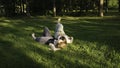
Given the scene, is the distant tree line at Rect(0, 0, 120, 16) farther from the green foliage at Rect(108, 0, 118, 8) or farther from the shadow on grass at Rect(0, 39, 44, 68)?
the shadow on grass at Rect(0, 39, 44, 68)

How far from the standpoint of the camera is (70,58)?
1227 centimetres

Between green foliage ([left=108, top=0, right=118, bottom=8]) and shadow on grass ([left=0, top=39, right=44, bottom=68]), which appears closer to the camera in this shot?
shadow on grass ([left=0, top=39, right=44, bottom=68])

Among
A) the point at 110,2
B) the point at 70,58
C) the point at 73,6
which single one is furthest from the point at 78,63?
the point at 110,2

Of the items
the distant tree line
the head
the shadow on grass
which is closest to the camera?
the shadow on grass

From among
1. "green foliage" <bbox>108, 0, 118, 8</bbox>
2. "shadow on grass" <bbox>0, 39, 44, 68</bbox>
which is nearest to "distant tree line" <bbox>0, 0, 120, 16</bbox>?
"green foliage" <bbox>108, 0, 118, 8</bbox>

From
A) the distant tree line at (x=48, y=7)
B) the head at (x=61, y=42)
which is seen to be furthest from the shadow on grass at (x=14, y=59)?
the distant tree line at (x=48, y=7)

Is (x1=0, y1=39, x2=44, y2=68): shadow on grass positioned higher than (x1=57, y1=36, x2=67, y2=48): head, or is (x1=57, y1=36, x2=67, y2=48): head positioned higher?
(x1=57, y1=36, x2=67, y2=48): head

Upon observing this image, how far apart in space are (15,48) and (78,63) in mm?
4678

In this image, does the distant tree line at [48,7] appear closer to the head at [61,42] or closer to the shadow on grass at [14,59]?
the shadow on grass at [14,59]

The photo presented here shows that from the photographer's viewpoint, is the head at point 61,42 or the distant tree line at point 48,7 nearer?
the head at point 61,42

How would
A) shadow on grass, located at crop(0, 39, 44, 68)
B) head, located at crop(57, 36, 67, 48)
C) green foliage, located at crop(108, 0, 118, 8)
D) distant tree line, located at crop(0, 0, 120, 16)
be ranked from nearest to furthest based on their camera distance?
shadow on grass, located at crop(0, 39, 44, 68) → head, located at crop(57, 36, 67, 48) → distant tree line, located at crop(0, 0, 120, 16) → green foliage, located at crop(108, 0, 118, 8)

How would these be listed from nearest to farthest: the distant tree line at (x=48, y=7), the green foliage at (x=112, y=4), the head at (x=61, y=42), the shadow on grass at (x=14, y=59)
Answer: the shadow on grass at (x=14, y=59) < the head at (x=61, y=42) < the distant tree line at (x=48, y=7) < the green foliage at (x=112, y=4)

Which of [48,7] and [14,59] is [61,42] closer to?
[14,59]

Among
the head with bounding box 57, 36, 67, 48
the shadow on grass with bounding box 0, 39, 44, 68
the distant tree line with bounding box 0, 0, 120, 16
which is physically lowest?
the shadow on grass with bounding box 0, 39, 44, 68
